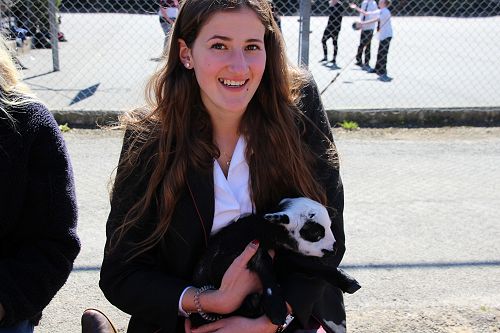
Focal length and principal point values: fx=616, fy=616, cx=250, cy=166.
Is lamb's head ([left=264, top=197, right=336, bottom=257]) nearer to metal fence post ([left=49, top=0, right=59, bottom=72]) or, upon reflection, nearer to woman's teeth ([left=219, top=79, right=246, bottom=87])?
woman's teeth ([left=219, top=79, right=246, bottom=87])

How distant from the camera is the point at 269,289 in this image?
1964 millimetres

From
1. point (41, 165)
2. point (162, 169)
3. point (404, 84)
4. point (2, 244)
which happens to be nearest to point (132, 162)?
point (162, 169)

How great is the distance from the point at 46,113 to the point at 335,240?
1093 millimetres

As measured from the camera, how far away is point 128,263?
2.12 m

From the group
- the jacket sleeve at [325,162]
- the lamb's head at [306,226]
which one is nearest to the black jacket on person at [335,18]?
the jacket sleeve at [325,162]

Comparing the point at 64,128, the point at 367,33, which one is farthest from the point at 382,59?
the point at 64,128

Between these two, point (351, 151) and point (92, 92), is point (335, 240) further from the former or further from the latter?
point (92, 92)

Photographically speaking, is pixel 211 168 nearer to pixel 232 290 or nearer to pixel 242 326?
pixel 232 290

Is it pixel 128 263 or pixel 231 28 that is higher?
pixel 231 28

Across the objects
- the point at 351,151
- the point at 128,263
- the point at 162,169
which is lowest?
the point at 351,151

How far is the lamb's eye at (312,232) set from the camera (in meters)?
2.03

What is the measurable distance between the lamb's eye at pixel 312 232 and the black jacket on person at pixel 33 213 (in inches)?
30.9

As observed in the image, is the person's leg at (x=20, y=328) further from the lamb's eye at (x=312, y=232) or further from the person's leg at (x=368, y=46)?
the person's leg at (x=368, y=46)

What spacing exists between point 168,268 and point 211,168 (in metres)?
0.39
